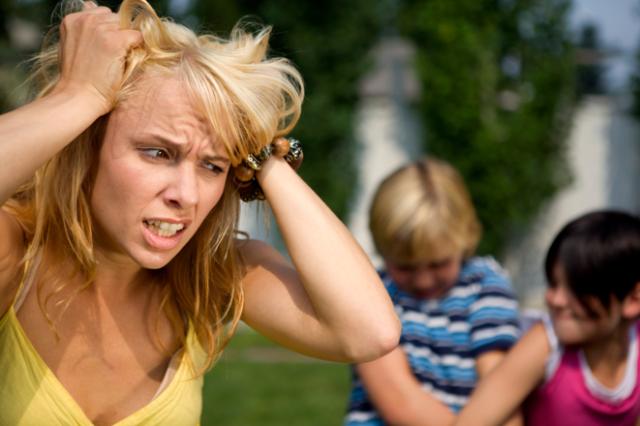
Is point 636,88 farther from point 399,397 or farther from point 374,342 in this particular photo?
point 374,342

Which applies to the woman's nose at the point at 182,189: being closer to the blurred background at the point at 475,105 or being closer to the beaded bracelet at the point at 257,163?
the beaded bracelet at the point at 257,163

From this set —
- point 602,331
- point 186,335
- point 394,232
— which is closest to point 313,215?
point 186,335

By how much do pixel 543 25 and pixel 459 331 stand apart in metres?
12.0

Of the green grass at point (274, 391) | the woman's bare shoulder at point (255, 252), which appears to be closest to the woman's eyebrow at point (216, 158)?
the woman's bare shoulder at point (255, 252)

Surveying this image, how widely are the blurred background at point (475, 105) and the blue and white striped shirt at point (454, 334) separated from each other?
1087cm

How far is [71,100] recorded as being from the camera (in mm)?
1841

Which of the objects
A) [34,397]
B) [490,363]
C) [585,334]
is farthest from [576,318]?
[34,397]

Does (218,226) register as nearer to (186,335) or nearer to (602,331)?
(186,335)

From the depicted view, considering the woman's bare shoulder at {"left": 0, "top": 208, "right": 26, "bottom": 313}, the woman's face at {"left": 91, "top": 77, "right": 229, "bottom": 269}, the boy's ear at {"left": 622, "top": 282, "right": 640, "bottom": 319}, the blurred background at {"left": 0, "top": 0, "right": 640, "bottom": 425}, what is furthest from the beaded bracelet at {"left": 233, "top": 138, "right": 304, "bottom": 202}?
the blurred background at {"left": 0, "top": 0, "right": 640, "bottom": 425}

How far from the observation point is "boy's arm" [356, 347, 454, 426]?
2.54m

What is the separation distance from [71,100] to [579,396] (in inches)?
68.5

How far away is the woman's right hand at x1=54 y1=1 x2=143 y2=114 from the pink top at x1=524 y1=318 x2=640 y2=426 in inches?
60.4

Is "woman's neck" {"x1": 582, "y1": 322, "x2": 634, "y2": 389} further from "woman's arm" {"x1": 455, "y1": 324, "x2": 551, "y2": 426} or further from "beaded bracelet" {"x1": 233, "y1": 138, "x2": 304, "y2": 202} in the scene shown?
"beaded bracelet" {"x1": 233, "y1": 138, "x2": 304, "y2": 202}

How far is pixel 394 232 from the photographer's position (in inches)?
108
